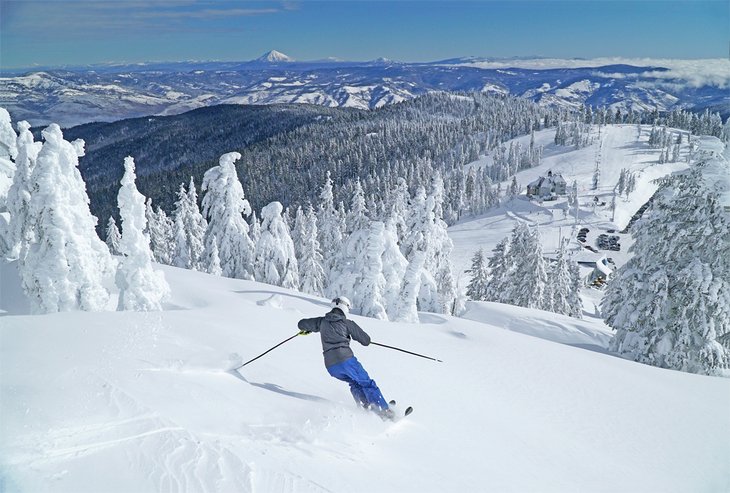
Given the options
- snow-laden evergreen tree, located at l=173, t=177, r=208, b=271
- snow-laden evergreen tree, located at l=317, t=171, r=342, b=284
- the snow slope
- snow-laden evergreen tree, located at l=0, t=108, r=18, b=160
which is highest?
snow-laden evergreen tree, located at l=0, t=108, r=18, b=160

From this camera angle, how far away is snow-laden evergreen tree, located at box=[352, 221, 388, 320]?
22.2 metres

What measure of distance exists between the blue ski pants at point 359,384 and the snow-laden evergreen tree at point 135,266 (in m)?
10.4

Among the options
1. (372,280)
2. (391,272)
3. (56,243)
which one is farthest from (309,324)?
(391,272)

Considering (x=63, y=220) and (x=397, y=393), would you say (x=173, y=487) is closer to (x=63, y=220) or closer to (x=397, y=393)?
(x=397, y=393)

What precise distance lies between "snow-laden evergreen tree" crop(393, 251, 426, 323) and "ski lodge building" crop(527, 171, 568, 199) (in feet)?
387

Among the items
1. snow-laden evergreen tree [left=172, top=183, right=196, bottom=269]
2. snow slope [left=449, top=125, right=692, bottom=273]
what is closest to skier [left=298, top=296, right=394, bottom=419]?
snow-laden evergreen tree [left=172, top=183, right=196, bottom=269]

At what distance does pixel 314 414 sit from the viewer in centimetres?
614

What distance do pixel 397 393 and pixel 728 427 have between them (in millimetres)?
6917

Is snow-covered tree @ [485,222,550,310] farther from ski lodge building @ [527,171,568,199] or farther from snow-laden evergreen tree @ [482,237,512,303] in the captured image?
ski lodge building @ [527,171,568,199]

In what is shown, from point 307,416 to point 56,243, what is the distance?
1234 centimetres

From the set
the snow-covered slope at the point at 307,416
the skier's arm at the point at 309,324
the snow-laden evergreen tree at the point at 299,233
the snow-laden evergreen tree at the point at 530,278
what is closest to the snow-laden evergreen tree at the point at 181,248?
the snow-laden evergreen tree at the point at 299,233

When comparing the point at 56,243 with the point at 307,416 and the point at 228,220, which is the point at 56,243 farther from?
the point at 228,220

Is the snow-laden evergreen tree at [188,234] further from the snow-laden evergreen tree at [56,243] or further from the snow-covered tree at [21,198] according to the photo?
the snow-laden evergreen tree at [56,243]

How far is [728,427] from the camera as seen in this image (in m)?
9.04
